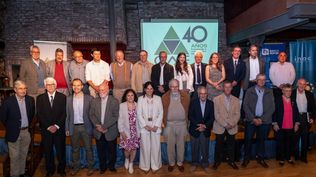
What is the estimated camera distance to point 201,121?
15.8ft

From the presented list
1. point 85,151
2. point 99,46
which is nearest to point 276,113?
point 85,151

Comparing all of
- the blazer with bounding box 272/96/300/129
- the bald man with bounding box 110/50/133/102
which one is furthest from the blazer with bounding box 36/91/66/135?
Answer: the blazer with bounding box 272/96/300/129

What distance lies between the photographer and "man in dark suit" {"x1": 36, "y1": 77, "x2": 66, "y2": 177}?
4469 millimetres

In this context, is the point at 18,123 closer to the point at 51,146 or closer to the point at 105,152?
the point at 51,146

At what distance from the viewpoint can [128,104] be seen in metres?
4.82

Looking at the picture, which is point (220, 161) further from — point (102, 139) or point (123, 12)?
point (123, 12)

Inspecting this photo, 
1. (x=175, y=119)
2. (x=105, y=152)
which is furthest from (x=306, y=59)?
(x=105, y=152)

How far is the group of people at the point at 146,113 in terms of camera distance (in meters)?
4.50

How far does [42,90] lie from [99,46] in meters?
4.28

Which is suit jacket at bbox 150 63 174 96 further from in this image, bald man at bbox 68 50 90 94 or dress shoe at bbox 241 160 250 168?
dress shoe at bbox 241 160 250 168

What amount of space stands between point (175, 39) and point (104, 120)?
4882 millimetres

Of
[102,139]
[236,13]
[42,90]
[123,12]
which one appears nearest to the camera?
[102,139]

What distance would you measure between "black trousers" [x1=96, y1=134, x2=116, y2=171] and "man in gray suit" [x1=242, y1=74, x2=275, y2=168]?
220 cm

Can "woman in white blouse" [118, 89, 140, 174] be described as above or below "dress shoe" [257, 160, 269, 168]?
above
